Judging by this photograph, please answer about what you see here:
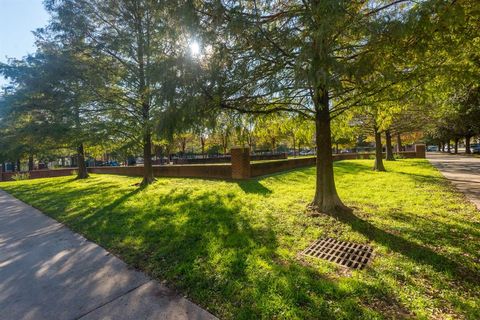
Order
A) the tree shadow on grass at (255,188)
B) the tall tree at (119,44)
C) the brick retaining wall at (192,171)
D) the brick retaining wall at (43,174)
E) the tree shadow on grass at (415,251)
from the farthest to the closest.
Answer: the brick retaining wall at (43,174), the brick retaining wall at (192,171), the tall tree at (119,44), the tree shadow on grass at (255,188), the tree shadow on grass at (415,251)

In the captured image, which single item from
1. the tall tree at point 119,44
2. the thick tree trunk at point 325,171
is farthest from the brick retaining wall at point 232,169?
the thick tree trunk at point 325,171

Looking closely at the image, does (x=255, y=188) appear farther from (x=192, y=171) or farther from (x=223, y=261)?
(x=192, y=171)

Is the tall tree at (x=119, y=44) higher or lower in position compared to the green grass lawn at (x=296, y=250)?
higher

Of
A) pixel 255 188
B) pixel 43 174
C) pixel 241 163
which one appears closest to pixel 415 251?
pixel 255 188

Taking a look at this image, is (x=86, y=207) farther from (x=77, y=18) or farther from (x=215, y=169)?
(x=77, y=18)

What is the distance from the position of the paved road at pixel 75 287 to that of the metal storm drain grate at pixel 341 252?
6.35 ft

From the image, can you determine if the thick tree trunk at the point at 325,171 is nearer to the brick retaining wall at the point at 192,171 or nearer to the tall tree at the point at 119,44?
the tall tree at the point at 119,44

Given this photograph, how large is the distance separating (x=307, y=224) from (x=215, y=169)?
786 centimetres

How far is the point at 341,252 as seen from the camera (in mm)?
3596

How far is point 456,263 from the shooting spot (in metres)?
3.12

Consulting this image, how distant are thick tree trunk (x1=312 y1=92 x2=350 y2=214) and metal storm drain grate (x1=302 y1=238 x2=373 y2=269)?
1.51m

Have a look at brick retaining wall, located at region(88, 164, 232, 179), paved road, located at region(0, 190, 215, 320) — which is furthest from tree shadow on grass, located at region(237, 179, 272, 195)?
paved road, located at region(0, 190, 215, 320)

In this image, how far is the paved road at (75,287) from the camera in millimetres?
2498

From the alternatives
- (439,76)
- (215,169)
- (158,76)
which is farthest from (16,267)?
(215,169)
